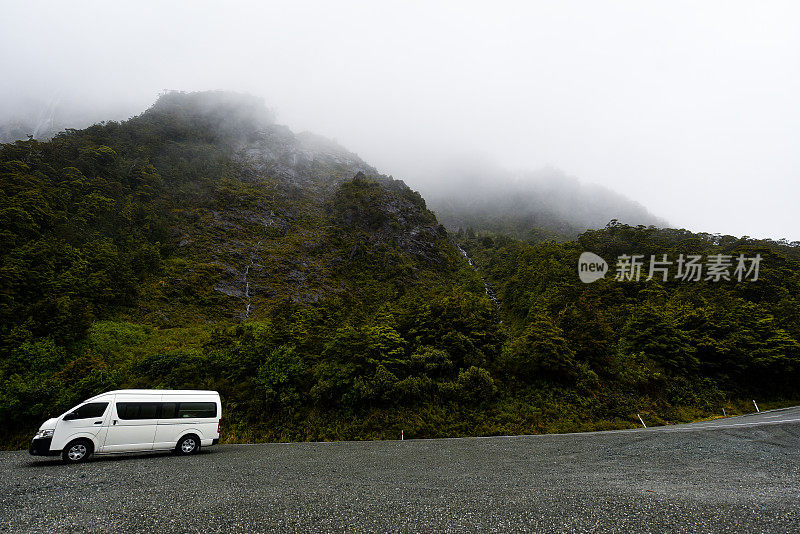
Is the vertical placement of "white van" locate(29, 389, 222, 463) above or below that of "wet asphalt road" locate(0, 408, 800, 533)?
below

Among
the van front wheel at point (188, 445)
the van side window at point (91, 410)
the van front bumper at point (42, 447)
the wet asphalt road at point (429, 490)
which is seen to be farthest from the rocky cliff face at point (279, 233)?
the wet asphalt road at point (429, 490)

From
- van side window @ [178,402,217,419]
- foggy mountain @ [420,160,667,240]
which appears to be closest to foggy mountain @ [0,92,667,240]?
foggy mountain @ [420,160,667,240]

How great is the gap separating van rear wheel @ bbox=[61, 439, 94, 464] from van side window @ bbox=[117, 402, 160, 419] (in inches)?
43.9

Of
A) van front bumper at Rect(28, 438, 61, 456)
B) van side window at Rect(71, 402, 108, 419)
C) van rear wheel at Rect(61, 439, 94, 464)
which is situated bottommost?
van rear wheel at Rect(61, 439, 94, 464)

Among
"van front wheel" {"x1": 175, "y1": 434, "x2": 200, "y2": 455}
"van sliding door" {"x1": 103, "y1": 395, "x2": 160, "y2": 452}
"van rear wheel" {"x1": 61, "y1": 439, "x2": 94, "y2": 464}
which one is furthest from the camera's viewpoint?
"van front wheel" {"x1": 175, "y1": 434, "x2": 200, "y2": 455}

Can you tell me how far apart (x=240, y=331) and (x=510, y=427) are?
1821 centimetres

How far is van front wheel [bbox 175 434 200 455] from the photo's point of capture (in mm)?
11727

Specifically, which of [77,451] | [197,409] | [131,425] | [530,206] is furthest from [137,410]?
[530,206]

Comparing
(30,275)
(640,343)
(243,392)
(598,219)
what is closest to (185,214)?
(30,275)

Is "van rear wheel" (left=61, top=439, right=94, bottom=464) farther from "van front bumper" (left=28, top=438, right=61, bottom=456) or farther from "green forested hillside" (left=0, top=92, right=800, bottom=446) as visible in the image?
"green forested hillside" (left=0, top=92, right=800, bottom=446)

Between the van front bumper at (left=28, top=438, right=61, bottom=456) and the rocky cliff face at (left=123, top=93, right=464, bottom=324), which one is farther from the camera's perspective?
the rocky cliff face at (left=123, top=93, right=464, bottom=324)

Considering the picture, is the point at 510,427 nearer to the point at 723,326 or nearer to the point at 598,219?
the point at 723,326

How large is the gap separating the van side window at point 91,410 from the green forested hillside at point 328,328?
7186mm

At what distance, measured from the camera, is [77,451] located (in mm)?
10016
